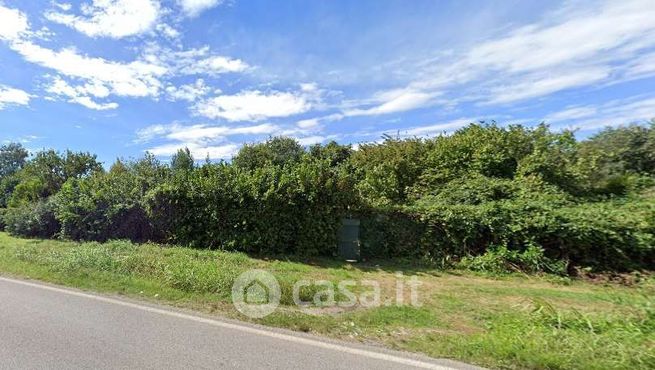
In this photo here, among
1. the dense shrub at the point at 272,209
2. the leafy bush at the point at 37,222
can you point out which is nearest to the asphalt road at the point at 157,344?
the dense shrub at the point at 272,209

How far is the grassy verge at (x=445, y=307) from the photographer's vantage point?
14.0ft

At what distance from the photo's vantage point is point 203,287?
22.3 feet

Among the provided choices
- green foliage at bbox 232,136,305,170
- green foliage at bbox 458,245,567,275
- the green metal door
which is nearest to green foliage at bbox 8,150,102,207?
green foliage at bbox 232,136,305,170

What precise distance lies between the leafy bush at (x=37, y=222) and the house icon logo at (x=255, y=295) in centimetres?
1271

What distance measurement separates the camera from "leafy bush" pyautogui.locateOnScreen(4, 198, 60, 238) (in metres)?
16.2

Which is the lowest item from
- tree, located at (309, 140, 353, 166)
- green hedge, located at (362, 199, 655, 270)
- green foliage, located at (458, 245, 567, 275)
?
green foliage, located at (458, 245, 567, 275)

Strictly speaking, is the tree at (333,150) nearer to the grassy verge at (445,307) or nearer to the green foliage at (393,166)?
the green foliage at (393,166)

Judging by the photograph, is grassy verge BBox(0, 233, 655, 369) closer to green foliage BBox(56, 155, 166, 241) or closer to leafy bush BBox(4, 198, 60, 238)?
green foliage BBox(56, 155, 166, 241)

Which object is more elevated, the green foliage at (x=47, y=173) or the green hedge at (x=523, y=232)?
the green foliage at (x=47, y=173)

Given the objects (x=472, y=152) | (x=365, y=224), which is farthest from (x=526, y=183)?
(x=365, y=224)

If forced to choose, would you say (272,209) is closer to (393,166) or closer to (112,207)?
(112,207)

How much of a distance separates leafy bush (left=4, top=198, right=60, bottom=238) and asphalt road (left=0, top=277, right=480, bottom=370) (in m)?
12.0

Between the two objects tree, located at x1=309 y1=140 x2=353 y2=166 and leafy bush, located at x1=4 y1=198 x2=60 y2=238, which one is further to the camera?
tree, located at x1=309 y1=140 x2=353 y2=166

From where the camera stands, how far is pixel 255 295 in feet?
21.3
